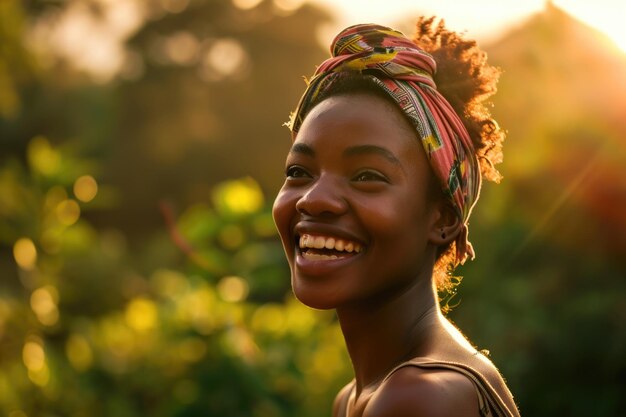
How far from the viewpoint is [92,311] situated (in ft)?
41.6

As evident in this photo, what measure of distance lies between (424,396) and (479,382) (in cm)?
25

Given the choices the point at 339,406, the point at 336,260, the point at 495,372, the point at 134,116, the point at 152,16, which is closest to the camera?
the point at 336,260

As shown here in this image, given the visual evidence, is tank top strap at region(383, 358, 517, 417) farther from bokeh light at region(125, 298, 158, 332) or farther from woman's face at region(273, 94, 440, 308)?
bokeh light at region(125, 298, 158, 332)

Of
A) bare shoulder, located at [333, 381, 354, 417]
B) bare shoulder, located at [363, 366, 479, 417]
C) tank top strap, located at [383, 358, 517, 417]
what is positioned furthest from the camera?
bare shoulder, located at [333, 381, 354, 417]

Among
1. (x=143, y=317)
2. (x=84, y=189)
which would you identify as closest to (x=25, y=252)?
(x=84, y=189)

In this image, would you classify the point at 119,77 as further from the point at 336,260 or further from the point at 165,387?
the point at 336,260

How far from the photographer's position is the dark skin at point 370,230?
2.63 metres

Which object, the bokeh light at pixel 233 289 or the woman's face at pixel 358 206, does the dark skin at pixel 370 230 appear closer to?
the woman's face at pixel 358 206

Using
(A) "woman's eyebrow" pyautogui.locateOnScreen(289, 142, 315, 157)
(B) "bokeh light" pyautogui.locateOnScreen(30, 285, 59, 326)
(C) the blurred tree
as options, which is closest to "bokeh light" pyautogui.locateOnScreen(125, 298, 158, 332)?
(B) "bokeh light" pyautogui.locateOnScreen(30, 285, 59, 326)

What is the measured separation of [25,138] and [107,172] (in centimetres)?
246

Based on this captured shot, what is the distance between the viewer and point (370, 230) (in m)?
2.61

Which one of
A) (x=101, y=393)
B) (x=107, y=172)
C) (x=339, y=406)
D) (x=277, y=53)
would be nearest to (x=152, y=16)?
(x=277, y=53)

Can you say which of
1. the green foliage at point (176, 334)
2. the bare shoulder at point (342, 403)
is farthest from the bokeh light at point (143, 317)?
the bare shoulder at point (342, 403)

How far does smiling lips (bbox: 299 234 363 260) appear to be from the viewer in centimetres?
264
